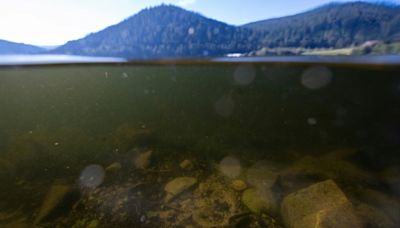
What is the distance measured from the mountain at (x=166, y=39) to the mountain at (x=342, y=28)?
1878 centimetres

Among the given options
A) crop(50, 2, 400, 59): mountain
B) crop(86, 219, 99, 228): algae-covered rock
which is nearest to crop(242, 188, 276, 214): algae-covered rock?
crop(86, 219, 99, 228): algae-covered rock

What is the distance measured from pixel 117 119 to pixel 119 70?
52244 millimetres

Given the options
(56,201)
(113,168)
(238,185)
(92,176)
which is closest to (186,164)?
(238,185)

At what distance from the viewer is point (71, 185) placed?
5797mm

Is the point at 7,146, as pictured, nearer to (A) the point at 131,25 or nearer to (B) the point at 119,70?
(B) the point at 119,70

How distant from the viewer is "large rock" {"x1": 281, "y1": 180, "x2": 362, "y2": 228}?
345 cm

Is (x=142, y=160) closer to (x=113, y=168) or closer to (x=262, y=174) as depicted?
(x=113, y=168)

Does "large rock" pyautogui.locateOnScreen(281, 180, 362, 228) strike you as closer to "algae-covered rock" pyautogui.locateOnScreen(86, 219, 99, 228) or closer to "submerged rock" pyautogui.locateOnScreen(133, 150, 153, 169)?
"algae-covered rock" pyautogui.locateOnScreen(86, 219, 99, 228)

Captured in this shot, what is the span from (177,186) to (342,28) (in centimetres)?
11936

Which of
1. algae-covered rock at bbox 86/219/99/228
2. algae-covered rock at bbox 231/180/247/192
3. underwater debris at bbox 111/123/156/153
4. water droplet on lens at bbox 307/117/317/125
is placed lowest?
water droplet on lens at bbox 307/117/317/125

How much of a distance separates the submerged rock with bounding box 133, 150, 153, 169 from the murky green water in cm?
3

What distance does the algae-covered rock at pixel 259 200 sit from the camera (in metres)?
4.61

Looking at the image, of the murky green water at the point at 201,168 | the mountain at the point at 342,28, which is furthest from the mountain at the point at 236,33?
the murky green water at the point at 201,168

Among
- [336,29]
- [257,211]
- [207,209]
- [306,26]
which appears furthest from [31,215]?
[306,26]
